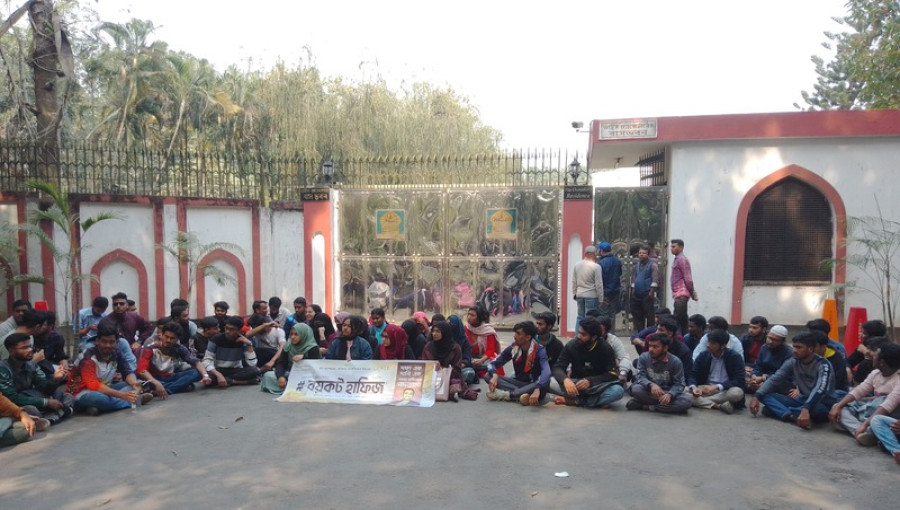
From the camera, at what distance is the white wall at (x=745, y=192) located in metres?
10.5

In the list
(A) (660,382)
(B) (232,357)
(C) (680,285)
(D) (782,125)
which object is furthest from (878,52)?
(B) (232,357)

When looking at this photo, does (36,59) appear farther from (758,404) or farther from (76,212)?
(758,404)

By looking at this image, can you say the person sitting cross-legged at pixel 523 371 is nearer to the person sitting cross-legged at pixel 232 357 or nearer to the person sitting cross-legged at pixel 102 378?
the person sitting cross-legged at pixel 232 357

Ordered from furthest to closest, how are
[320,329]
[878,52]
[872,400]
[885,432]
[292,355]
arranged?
[878,52]
[320,329]
[292,355]
[872,400]
[885,432]

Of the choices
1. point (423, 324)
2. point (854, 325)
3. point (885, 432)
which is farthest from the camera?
point (854, 325)

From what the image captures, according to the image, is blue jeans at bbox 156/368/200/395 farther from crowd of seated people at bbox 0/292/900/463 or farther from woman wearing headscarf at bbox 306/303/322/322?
woman wearing headscarf at bbox 306/303/322/322

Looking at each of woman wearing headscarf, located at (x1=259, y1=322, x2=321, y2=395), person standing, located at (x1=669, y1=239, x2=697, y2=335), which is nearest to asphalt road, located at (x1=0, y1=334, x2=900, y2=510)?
woman wearing headscarf, located at (x1=259, y1=322, x2=321, y2=395)

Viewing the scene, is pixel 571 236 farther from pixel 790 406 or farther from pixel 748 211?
pixel 790 406

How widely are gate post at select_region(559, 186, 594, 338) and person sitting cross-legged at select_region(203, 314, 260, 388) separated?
5.58m

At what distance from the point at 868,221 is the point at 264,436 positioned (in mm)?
9582

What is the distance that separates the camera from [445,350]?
7648mm

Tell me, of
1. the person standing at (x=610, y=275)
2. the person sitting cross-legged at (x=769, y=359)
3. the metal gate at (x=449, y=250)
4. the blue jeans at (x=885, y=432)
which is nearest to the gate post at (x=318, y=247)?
the metal gate at (x=449, y=250)

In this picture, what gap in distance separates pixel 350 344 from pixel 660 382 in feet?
11.6

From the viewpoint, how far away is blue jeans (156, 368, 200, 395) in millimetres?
7738
